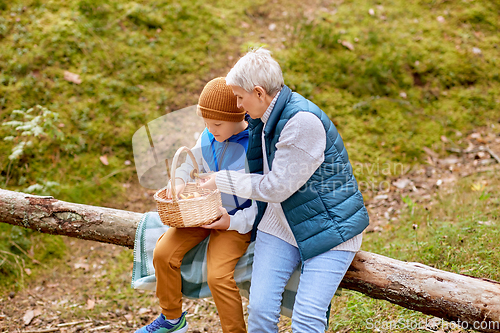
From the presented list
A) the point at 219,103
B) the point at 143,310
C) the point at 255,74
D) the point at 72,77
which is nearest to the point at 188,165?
the point at 219,103

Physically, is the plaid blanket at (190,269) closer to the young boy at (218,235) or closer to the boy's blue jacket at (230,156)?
the young boy at (218,235)

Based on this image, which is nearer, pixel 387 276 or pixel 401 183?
pixel 387 276

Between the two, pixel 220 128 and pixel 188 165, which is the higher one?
pixel 220 128

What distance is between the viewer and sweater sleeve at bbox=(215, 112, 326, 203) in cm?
211

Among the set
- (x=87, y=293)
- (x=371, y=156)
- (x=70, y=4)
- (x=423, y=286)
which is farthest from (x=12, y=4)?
(x=423, y=286)

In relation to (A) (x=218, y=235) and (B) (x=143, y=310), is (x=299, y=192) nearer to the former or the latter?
(A) (x=218, y=235)

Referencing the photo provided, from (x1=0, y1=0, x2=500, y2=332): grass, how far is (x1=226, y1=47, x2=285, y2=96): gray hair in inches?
89.8

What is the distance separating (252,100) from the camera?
2211 mm

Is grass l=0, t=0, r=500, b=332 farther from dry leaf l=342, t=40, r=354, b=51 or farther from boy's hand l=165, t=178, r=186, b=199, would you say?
boy's hand l=165, t=178, r=186, b=199

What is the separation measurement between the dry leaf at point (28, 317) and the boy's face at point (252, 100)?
8.87ft

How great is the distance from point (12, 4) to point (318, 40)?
174 inches

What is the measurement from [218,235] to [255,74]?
106 centimetres

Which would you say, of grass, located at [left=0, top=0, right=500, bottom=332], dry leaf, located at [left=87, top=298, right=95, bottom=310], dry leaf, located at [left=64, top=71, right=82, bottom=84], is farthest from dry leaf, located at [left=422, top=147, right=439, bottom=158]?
dry leaf, located at [left=64, top=71, right=82, bottom=84]

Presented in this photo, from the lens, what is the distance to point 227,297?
7.61 feet
